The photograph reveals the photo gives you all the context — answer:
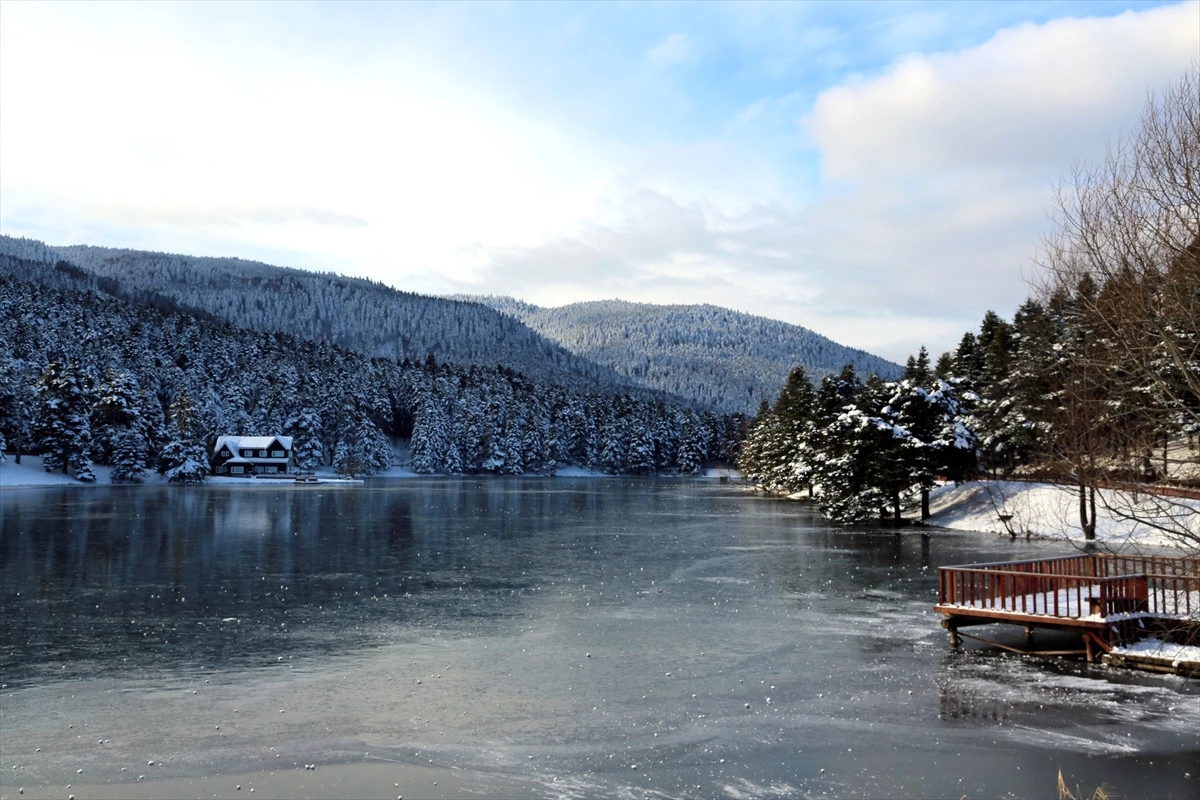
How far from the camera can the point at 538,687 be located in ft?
57.8

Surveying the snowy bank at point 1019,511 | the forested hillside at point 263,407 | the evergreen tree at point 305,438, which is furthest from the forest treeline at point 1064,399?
the evergreen tree at point 305,438

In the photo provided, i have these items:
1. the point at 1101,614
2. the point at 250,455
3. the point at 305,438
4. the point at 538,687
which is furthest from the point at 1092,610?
the point at 305,438

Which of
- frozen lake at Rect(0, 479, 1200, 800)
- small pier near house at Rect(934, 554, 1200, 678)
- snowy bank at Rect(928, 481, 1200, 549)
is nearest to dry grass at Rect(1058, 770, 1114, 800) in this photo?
frozen lake at Rect(0, 479, 1200, 800)

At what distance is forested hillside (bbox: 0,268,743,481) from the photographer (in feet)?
306

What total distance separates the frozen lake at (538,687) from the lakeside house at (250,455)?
269 ft

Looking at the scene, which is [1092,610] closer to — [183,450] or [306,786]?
[306,786]

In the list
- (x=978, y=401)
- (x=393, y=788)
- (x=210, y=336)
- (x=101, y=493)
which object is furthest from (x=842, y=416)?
(x=210, y=336)

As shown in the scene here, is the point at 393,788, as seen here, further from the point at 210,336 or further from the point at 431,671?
the point at 210,336

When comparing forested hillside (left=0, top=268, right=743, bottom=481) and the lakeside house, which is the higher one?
forested hillside (left=0, top=268, right=743, bottom=481)

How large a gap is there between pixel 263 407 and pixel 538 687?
117684mm

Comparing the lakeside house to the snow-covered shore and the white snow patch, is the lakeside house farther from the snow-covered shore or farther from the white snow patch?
the white snow patch

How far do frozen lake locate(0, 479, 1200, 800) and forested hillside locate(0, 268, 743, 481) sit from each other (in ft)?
212

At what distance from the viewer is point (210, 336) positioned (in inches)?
5531

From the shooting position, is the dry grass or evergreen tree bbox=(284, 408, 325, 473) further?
evergreen tree bbox=(284, 408, 325, 473)
